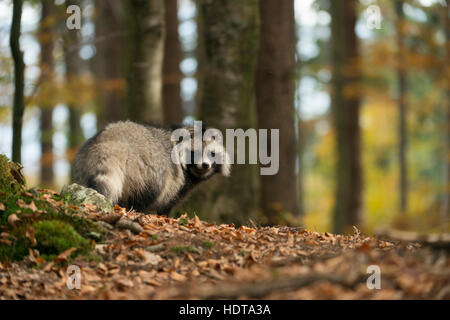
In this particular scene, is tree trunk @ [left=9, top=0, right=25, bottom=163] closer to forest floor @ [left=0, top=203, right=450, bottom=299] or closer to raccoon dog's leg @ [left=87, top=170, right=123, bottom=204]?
raccoon dog's leg @ [left=87, top=170, right=123, bottom=204]

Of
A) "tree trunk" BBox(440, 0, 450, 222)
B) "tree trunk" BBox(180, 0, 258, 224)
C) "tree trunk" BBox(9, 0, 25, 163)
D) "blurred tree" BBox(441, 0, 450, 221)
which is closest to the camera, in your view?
"tree trunk" BBox(9, 0, 25, 163)

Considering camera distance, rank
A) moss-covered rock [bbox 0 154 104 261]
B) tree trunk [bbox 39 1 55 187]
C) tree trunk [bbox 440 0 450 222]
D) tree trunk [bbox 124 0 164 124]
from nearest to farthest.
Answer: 1. moss-covered rock [bbox 0 154 104 261]
2. tree trunk [bbox 124 0 164 124]
3. tree trunk [bbox 440 0 450 222]
4. tree trunk [bbox 39 1 55 187]

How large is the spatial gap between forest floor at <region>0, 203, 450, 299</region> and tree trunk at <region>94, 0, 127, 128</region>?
1039 cm

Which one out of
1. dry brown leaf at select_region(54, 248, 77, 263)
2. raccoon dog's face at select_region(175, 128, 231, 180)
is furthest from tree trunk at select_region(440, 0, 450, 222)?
dry brown leaf at select_region(54, 248, 77, 263)

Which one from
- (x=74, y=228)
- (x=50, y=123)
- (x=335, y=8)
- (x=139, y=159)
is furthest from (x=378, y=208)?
(x=74, y=228)

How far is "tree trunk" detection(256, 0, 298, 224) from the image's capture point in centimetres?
1138

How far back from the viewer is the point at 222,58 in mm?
9266

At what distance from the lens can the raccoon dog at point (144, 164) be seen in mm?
6719

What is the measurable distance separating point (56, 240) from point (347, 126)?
11.5 metres

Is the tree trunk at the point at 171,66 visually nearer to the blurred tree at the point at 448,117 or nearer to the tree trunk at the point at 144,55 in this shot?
the tree trunk at the point at 144,55

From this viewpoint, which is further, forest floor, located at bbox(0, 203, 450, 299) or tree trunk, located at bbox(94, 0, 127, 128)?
tree trunk, located at bbox(94, 0, 127, 128)

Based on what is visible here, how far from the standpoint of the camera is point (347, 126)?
48.9 ft

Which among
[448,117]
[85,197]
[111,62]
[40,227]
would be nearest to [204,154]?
[85,197]
